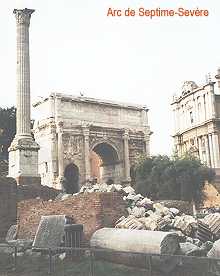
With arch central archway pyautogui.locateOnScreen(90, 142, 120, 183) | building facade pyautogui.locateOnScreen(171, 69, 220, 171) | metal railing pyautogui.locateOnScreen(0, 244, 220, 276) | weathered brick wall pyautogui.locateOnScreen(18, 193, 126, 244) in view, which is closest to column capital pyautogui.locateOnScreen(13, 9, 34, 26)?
weathered brick wall pyautogui.locateOnScreen(18, 193, 126, 244)

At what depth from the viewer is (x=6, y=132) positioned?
43031 mm

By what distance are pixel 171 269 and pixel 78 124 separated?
31.1 metres

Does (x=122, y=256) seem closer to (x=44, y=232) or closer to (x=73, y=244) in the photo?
(x=73, y=244)

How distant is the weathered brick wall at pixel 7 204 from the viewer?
54.0 ft

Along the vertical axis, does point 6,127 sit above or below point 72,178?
above

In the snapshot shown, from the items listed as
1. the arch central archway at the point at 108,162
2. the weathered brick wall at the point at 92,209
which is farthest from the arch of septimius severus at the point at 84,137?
the weathered brick wall at the point at 92,209

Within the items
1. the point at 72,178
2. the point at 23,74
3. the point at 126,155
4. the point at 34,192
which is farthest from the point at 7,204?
the point at 126,155

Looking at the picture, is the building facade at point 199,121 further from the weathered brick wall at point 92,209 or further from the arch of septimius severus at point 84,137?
the weathered brick wall at point 92,209

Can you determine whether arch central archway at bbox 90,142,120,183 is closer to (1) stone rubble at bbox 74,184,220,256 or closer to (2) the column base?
(2) the column base

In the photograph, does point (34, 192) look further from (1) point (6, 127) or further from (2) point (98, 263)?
(1) point (6, 127)

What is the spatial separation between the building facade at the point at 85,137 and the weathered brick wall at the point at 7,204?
60.1 feet

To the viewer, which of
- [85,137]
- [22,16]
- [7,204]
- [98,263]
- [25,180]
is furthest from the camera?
[85,137]

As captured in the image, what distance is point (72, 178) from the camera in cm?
3953

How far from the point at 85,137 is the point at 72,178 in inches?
150
